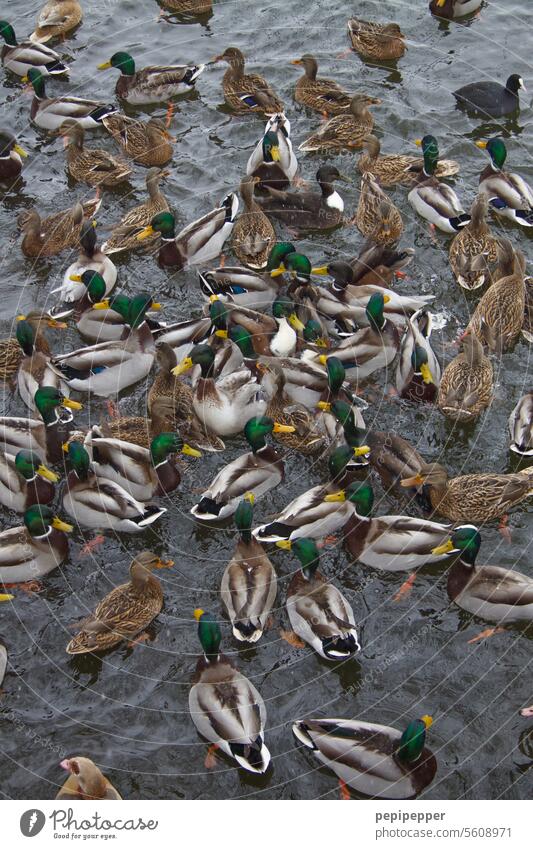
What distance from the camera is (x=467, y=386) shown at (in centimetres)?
950

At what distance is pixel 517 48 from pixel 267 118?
402 centimetres

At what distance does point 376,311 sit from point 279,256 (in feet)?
4.63

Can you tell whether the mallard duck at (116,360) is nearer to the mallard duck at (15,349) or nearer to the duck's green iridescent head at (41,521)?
the mallard duck at (15,349)

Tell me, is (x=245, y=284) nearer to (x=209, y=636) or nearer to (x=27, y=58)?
(x=209, y=636)

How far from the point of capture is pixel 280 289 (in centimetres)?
1092

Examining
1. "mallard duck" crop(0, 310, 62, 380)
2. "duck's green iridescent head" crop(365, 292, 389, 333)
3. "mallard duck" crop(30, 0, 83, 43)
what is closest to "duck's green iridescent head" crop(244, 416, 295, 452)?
"duck's green iridescent head" crop(365, 292, 389, 333)

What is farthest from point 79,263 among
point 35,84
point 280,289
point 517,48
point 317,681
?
point 517,48

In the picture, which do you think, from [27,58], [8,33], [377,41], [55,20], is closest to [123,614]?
[27,58]

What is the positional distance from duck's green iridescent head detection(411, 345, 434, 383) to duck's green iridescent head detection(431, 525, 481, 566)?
1783 mm

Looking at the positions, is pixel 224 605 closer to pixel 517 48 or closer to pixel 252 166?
pixel 252 166

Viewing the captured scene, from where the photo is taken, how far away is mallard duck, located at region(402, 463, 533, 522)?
8.72 metres

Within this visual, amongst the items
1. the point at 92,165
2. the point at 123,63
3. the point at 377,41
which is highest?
the point at 123,63

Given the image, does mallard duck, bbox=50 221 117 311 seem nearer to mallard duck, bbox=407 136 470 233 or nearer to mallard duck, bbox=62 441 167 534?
mallard duck, bbox=62 441 167 534

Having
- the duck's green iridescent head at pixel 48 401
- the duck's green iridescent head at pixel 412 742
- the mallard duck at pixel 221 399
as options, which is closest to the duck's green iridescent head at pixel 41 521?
the duck's green iridescent head at pixel 48 401
